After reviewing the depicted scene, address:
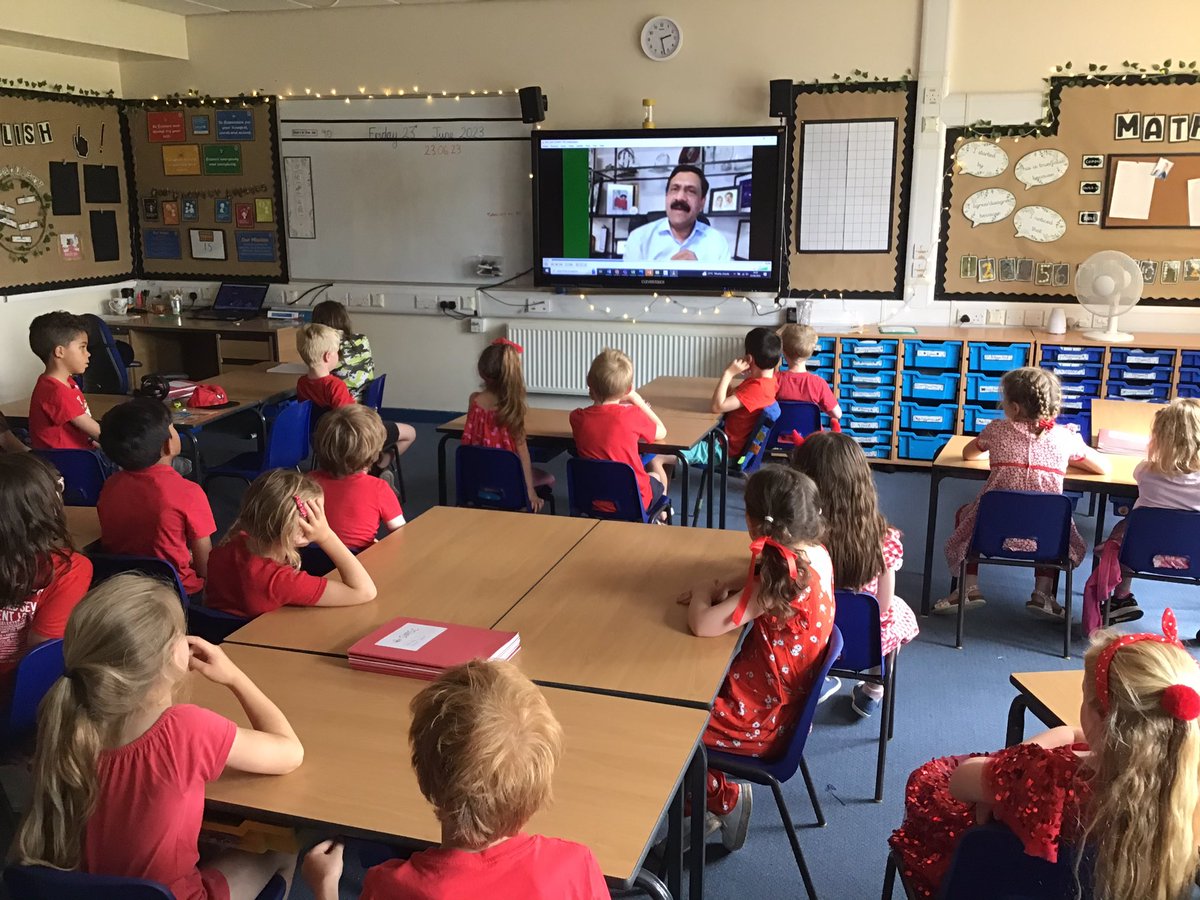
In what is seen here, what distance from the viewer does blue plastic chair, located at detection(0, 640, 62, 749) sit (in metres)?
2.10

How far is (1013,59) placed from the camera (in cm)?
564

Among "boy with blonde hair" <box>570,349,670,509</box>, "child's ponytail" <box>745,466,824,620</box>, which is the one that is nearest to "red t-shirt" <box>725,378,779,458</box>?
"boy with blonde hair" <box>570,349,670,509</box>

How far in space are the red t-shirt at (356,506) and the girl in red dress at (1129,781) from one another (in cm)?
199

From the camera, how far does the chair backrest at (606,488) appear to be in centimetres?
369

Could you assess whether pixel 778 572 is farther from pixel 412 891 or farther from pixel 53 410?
pixel 53 410

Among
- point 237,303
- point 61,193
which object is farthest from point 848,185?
point 61,193

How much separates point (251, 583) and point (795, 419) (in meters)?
3.01

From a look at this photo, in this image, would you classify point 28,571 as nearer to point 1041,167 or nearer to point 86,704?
point 86,704

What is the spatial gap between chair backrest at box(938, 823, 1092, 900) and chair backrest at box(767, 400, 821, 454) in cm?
332

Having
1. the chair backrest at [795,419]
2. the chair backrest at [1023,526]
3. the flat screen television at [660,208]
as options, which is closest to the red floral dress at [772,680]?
the chair backrest at [1023,526]

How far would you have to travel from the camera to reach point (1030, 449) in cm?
358

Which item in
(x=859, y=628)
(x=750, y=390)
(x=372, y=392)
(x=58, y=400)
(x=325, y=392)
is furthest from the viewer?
(x=372, y=392)

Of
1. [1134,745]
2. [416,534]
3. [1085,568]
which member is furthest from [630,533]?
[1085,568]

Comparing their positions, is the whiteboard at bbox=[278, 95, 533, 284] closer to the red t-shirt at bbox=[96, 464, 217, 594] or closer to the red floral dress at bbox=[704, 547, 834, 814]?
the red t-shirt at bbox=[96, 464, 217, 594]
